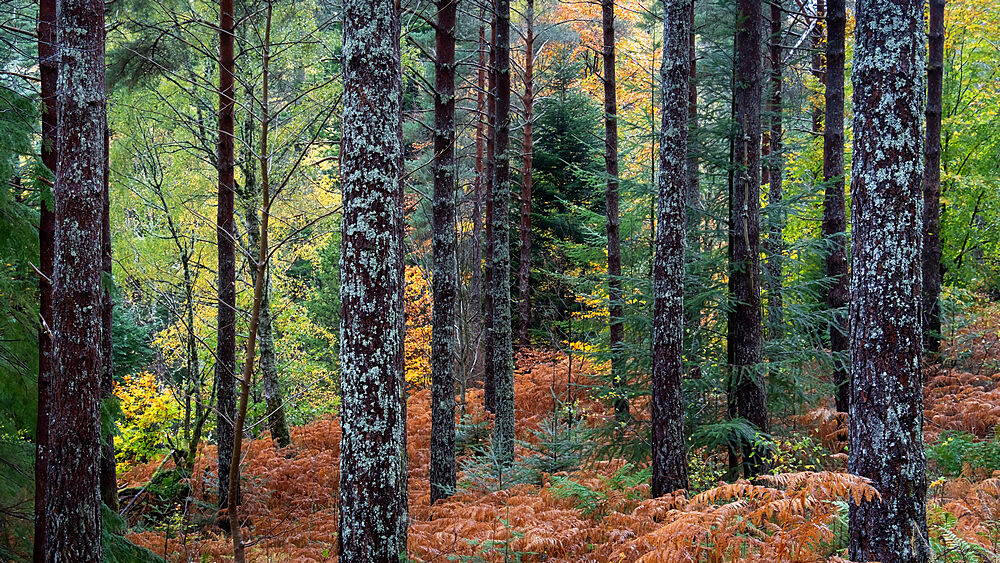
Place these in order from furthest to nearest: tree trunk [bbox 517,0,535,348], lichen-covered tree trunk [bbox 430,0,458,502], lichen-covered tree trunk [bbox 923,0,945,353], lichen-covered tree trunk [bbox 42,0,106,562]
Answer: tree trunk [bbox 517,0,535,348], lichen-covered tree trunk [bbox 923,0,945,353], lichen-covered tree trunk [bbox 430,0,458,502], lichen-covered tree trunk [bbox 42,0,106,562]

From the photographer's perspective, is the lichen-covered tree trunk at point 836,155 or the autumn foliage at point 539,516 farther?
the lichen-covered tree trunk at point 836,155

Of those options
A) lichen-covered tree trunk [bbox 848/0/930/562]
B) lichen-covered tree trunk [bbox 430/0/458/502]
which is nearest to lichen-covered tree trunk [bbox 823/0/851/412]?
lichen-covered tree trunk [bbox 848/0/930/562]

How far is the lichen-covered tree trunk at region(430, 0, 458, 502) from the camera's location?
28.7 feet

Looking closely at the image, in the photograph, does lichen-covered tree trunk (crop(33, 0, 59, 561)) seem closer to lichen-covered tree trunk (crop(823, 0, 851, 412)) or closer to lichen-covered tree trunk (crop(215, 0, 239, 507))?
lichen-covered tree trunk (crop(215, 0, 239, 507))

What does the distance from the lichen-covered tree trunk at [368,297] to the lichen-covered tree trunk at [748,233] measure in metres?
5.13

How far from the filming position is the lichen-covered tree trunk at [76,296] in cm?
534

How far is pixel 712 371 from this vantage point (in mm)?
8617

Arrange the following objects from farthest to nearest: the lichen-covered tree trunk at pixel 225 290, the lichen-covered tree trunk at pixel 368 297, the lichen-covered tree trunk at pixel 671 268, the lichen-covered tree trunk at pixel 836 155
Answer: the lichen-covered tree trunk at pixel 836 155 < the lichen-covered tree trunk at pixel 225 290 < the lichen-covered tree trunk at pixel 671 268 < the lichen-covered tree trunk at pixel 368 297

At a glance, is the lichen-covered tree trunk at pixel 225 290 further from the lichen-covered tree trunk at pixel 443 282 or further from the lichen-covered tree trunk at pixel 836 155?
the lichen-covered tree trunk at pixel 836 155

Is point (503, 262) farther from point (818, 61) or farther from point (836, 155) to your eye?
point (818, 61)

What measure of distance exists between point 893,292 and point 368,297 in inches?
154

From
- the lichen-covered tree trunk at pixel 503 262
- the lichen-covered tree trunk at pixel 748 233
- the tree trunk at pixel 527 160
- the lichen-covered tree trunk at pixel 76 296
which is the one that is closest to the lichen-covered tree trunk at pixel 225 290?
the lichen-covered tree trunk at pixel 76 296

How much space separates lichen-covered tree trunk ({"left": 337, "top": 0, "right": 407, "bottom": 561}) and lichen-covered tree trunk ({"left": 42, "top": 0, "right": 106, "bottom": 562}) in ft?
8.38

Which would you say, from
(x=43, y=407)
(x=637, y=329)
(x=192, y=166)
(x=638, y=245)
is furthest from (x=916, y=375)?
(x=192, y=166)
